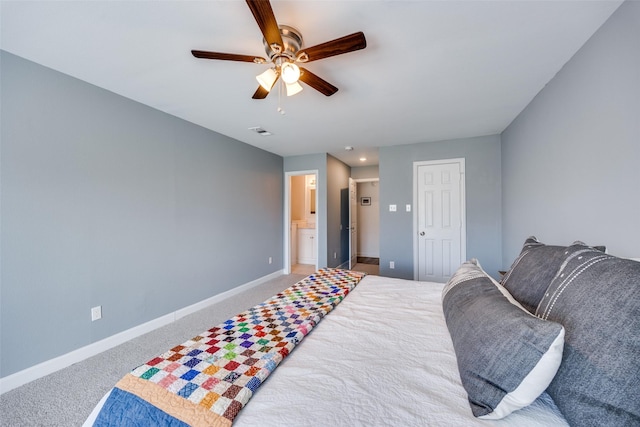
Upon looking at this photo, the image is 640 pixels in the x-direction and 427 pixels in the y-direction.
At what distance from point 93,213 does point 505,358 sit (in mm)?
2978

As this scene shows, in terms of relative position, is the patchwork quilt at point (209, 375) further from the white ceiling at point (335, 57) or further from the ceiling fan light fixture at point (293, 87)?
the white ceiling at point (335, 57)

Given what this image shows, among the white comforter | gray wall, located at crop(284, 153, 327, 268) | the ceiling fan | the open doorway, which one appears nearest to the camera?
the white comforter

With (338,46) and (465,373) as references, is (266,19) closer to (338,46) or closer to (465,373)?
(338,46)

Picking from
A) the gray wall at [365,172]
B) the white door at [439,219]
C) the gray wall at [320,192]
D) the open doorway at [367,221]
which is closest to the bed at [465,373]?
the white door at [439,219]

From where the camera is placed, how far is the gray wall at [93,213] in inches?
70.2

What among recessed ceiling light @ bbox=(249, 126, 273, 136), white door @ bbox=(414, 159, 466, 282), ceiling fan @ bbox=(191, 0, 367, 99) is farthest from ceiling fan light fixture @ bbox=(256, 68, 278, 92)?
white door @ bbox=(414, 159, 466, 282)

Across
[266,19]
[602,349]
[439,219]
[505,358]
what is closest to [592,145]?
[602,349]

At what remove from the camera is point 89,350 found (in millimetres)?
2141

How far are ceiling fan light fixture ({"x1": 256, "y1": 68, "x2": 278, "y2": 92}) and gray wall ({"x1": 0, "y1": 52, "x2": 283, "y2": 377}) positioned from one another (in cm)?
169

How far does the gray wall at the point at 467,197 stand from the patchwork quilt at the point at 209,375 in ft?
9.79

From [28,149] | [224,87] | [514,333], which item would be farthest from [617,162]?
[28,149]

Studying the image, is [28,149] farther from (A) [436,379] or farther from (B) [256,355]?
(A) [436,379]

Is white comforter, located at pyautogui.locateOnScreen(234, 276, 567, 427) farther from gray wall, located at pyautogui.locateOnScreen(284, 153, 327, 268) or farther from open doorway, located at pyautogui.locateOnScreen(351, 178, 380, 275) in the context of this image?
open doorway, located at pyautogui.locateOnScreen(351, 178, 380, 275)

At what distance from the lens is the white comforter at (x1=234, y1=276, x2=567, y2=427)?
0.74 m
